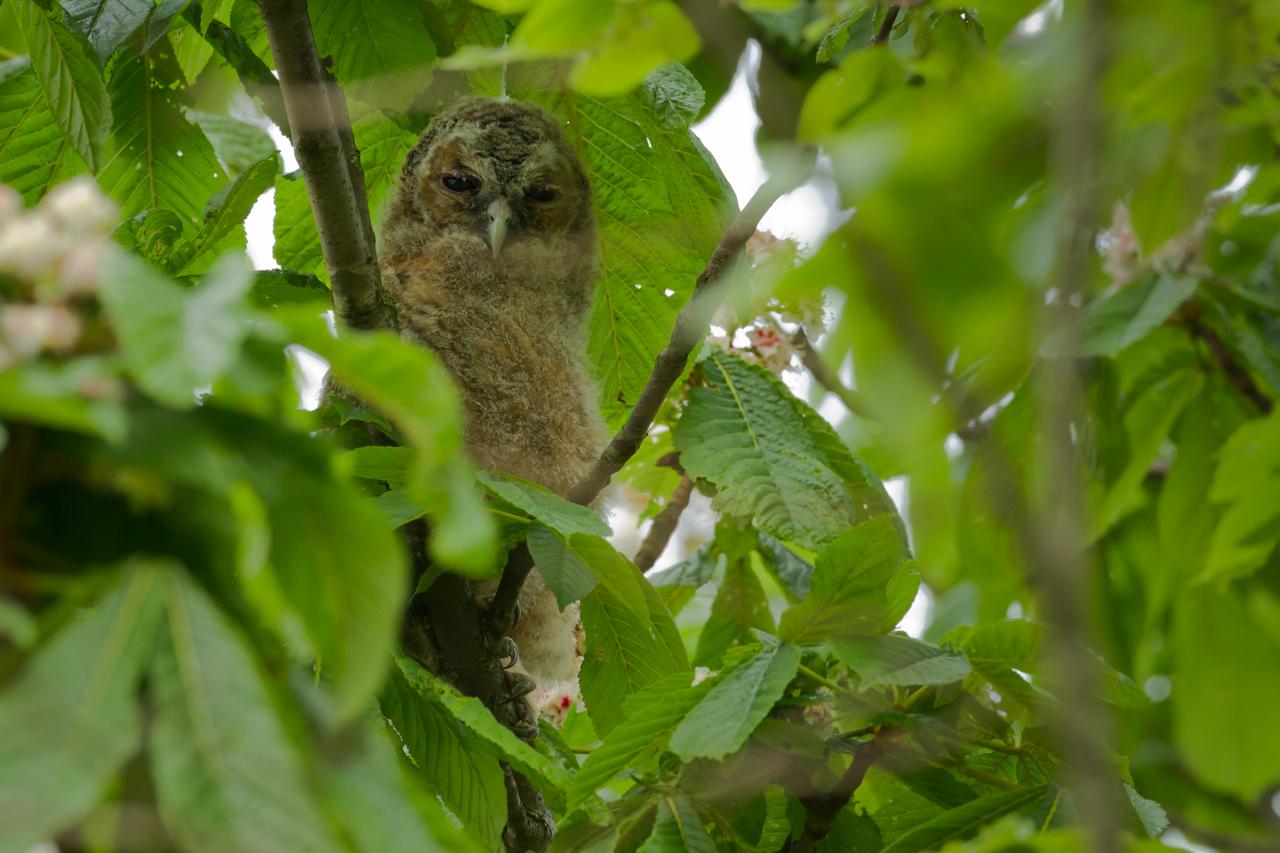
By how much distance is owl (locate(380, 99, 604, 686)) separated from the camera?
3.37 meters

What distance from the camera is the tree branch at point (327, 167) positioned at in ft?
7.54

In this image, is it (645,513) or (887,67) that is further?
(645,513)

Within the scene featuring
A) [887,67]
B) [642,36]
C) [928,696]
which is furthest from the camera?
[928,696]

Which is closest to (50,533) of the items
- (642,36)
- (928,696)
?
(642,36)

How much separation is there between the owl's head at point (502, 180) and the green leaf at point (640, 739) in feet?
7.58

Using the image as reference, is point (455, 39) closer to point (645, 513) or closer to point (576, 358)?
point (576, 358)

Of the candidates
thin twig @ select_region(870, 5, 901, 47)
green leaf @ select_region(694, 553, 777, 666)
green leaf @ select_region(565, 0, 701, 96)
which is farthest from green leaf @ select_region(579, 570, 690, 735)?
green leaf @ select_region(565, 0, 701, 96)

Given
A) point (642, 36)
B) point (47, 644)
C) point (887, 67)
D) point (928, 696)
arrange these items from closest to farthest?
1. point (47, 644)
2. point (642, 36)
3. point (887, 67)
4. point (928, 696)

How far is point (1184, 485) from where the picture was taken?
1724 mm

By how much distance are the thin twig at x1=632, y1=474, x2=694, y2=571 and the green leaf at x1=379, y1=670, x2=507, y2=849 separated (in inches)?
57.2

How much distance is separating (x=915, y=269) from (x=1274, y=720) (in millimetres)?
627

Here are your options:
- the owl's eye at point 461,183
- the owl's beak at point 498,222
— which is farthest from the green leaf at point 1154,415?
the owl's eye at point 461,183

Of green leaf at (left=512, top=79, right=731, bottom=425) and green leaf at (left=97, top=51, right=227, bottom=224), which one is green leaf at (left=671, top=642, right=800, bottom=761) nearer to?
green leaf at (left=512, top=79, right=731, bottom=425)

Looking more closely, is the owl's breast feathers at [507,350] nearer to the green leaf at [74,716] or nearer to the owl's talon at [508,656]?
the owl's talon at [508,656]
